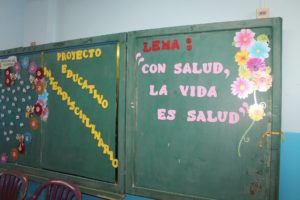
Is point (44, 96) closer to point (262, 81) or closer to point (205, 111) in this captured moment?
point (205, 111)

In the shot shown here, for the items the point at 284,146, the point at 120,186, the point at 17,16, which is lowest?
the point at 120,186

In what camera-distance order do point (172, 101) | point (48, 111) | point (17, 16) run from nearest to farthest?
point (172, 101)
point (48, 111)
point (17, 16)

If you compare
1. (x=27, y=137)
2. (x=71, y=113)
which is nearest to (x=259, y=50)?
(x=71, y=113)

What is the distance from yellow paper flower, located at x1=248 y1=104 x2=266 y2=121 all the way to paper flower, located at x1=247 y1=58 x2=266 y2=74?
208 mm

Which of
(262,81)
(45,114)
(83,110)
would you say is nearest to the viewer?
(262,81)

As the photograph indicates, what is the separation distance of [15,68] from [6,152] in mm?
844

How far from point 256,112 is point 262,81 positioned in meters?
0.19

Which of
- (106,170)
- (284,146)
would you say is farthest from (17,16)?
(284,146)

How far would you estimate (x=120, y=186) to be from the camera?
1561 mm

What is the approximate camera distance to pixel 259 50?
126 cm

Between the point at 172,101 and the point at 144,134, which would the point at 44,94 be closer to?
the point at 144,134

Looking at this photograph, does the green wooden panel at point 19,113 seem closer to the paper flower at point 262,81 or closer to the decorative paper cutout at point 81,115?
the decorative paper cutout at point 81,115

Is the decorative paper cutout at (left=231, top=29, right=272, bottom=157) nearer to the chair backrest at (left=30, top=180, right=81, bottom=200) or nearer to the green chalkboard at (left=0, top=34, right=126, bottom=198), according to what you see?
the green chalkboard at (left=0, top=34, right=126, bottom=198)

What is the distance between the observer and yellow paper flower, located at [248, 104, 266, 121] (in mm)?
1256
